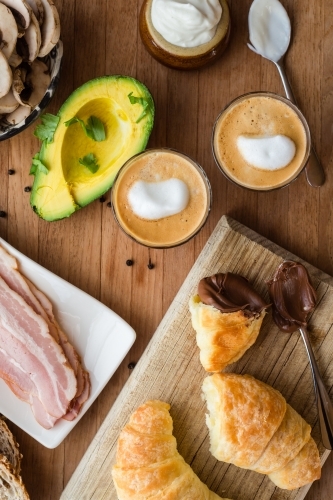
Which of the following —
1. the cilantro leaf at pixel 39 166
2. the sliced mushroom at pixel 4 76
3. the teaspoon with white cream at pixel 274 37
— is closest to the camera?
the sliced mushroom at pixel 4 76

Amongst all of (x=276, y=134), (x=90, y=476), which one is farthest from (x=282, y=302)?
(x=90, y=476)

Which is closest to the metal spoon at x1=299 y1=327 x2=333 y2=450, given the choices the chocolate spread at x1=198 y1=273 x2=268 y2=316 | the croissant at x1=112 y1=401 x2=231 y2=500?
the chocolate spread at x1=198 y1=273 x2=268 y2=316

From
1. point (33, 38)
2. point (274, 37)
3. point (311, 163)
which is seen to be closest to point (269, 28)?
point (274, 37)

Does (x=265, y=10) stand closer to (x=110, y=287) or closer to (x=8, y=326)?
(x=110, y=287)

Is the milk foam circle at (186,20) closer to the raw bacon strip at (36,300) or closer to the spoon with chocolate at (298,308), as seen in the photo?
the spoon with chocolate at (298,308)

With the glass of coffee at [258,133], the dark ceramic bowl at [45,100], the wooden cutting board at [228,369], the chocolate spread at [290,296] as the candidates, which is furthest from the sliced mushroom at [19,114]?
the chocolate spread at [290,296]

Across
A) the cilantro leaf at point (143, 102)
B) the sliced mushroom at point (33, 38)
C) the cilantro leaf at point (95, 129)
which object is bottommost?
the cilantro leaf at point (95, 129)

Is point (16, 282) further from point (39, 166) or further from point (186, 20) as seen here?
point (186, 20)
